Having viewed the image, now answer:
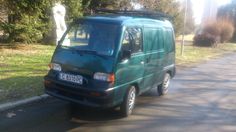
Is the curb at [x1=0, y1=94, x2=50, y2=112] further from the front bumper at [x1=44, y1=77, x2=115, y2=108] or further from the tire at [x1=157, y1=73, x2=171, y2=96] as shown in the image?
the tire at [x1=157, y1=73, x2=171, y2=96]

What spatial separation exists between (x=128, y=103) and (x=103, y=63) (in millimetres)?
1090

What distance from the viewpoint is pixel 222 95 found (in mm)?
10453

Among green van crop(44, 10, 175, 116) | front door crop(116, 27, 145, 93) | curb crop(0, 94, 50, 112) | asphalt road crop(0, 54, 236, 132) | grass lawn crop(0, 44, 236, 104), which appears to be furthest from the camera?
grass lawn crop(0, 44, 236, 104)

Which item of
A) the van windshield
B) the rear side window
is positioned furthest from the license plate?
the rear side window

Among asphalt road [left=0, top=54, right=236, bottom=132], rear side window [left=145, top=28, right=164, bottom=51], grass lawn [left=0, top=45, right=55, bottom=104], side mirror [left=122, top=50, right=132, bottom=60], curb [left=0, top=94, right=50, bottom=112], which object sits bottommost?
asphalt road [left=0, top=54, right=236, bottom=132]

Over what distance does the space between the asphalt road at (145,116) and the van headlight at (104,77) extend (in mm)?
833

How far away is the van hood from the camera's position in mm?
6746

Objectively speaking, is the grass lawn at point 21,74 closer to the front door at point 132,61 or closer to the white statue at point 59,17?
the front door at point 132,61

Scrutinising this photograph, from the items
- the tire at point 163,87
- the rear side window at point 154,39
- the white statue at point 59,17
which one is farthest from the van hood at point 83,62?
the white statue at point 59,17

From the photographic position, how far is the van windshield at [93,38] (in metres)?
7.08

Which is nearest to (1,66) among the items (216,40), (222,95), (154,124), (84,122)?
(84,122)

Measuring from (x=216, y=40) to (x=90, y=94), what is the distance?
27.8 m

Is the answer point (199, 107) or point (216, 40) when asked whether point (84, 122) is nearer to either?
point (199, 107)

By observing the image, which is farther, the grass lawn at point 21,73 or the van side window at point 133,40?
the grass lawn at point 21,73
